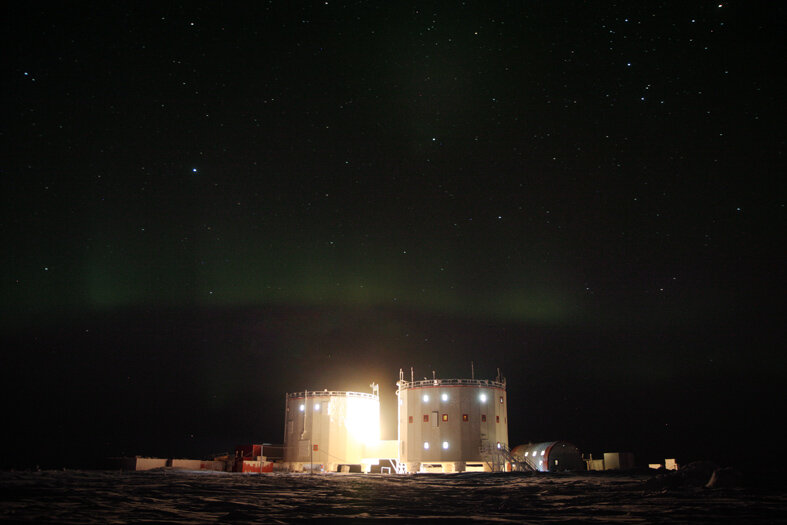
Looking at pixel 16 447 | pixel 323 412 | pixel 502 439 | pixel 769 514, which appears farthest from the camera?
pixel 16 447

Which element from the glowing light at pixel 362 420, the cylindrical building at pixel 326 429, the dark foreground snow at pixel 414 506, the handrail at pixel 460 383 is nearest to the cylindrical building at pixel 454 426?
the handrail at pixel 460 383

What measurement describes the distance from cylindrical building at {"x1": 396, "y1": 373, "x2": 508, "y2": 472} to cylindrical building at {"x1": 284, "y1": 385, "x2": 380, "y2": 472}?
331 inches

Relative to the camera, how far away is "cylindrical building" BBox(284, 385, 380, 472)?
192ft

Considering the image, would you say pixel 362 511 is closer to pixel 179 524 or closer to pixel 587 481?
pixel 179 524

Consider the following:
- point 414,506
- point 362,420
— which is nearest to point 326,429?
point 362,420

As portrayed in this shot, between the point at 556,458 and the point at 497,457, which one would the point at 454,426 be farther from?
the point at 556,458

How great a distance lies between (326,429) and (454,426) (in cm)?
1554

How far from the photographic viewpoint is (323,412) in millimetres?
60031

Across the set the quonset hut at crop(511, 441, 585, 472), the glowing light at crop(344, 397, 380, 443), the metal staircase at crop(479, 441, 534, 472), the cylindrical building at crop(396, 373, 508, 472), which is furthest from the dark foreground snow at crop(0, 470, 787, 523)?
the glowing light at crop(344, 397, 380, 443)

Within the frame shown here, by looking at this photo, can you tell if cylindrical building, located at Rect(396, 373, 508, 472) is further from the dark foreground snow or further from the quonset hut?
the dark foreground snow

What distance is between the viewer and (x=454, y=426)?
5022cm

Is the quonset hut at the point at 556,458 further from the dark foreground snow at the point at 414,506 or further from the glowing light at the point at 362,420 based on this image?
the dark foreground snow at the point at 414,506

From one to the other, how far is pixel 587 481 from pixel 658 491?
21.6 ft

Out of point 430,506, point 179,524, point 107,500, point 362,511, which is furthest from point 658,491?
point 107,500
